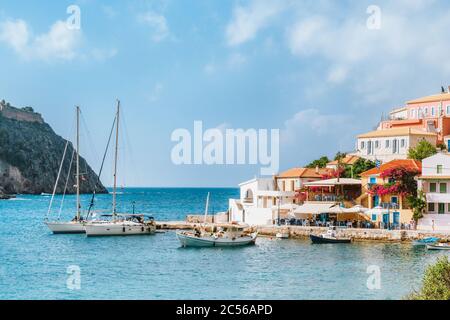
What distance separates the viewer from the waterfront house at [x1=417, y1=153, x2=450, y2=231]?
34875 mm

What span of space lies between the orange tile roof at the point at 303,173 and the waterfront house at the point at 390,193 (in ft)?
17.9

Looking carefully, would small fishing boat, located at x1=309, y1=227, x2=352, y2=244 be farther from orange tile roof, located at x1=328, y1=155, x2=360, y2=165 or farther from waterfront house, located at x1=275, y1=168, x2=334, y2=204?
orange tile roof, located at x1=328, y1=155, x2=360, y2=165

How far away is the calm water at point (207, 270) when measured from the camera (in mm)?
21219

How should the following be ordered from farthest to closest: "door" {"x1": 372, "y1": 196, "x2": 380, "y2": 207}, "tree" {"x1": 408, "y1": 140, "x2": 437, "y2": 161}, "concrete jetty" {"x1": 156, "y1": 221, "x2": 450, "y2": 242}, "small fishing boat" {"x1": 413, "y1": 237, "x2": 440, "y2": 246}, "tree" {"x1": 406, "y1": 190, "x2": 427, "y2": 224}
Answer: "tree" {"x1": 408, "y1": 140, "x2": 437, "y2": 161} < "door" {"x1": 372, "y1": 196, "x2": 380, "y2": 207} < "tree" {"x1": 406, "y1": 190, "x2": 427, "y2": 224} < "concrete jetty" {"x1": 156, "y1": 221, "x2": 450, "y2": 242} < "small fishing boat" {"x1": 413, "y1": 237, "x2": 440, "y2": 246}

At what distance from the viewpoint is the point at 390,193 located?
3684 centimetres

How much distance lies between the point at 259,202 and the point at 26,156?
10307cm

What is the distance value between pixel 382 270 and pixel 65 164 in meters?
124

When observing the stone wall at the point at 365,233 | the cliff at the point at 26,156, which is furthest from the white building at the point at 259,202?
the cliff at the point at 26,156

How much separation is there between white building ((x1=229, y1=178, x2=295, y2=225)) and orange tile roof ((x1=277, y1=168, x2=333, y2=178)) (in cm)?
123

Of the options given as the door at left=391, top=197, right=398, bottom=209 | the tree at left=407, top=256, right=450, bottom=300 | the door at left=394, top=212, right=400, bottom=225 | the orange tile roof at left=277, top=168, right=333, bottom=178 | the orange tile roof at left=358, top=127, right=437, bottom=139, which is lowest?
the tree at left=407, top=256, right=450, bottom=300

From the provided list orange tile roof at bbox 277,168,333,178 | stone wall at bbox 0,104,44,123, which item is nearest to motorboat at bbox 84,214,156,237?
orange tile roof at bbox 277,168,333,178

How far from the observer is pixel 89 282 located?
2425 cm

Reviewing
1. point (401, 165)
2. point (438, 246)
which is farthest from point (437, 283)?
point (401, 165)
